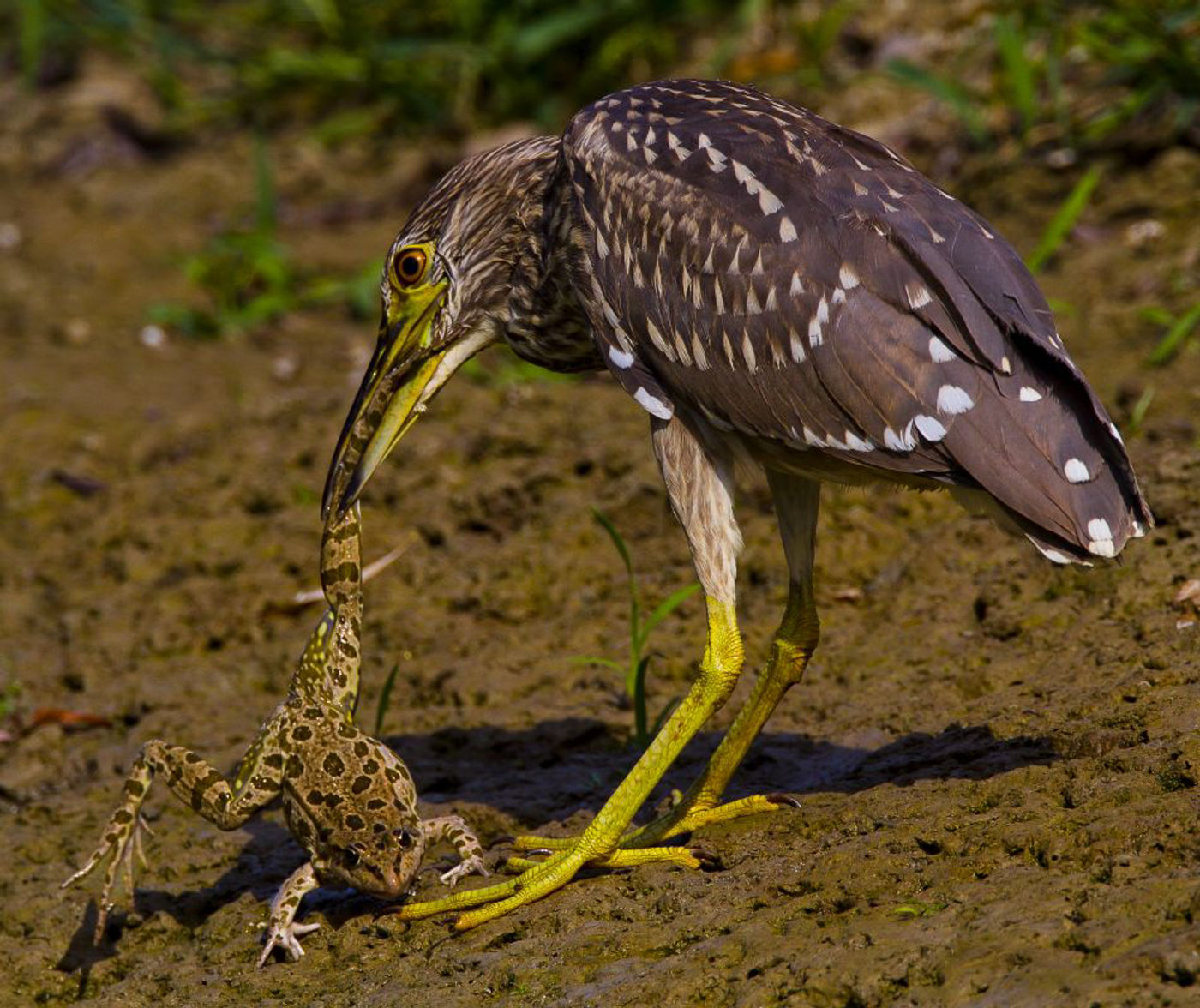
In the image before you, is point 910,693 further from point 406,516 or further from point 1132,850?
point 406,516

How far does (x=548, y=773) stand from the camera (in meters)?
5.51

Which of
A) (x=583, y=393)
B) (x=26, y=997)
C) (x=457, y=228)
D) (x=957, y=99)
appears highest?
(x=957, y=99)

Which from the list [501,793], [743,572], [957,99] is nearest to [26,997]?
[501,793]

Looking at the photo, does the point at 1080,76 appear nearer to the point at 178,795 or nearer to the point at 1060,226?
the point at 1060,226

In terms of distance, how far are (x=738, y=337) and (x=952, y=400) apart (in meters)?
0.65

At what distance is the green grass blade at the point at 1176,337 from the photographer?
6891mm

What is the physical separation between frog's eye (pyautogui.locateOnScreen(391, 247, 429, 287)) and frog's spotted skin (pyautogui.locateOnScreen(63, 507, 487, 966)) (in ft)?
3.43

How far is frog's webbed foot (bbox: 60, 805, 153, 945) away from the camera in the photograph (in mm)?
4758

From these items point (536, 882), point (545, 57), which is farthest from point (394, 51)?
point (536, 882)

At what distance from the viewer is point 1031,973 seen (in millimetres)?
3377

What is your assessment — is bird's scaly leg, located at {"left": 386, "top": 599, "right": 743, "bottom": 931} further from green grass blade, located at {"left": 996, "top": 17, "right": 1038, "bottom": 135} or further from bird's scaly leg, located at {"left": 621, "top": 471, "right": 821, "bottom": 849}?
green grass blade, located at {"left": 996, "top": 17, "right": 1038, "bottom": 135}

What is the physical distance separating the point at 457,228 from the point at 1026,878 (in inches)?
104

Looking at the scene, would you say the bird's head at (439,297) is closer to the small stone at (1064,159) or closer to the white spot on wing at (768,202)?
the white spot on wing at (768,202)

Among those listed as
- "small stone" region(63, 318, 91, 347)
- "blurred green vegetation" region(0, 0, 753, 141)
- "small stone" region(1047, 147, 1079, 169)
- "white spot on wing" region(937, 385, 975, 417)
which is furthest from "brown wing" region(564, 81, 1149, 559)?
"blurred green vegetation" region(0, 0, 753, 141)
